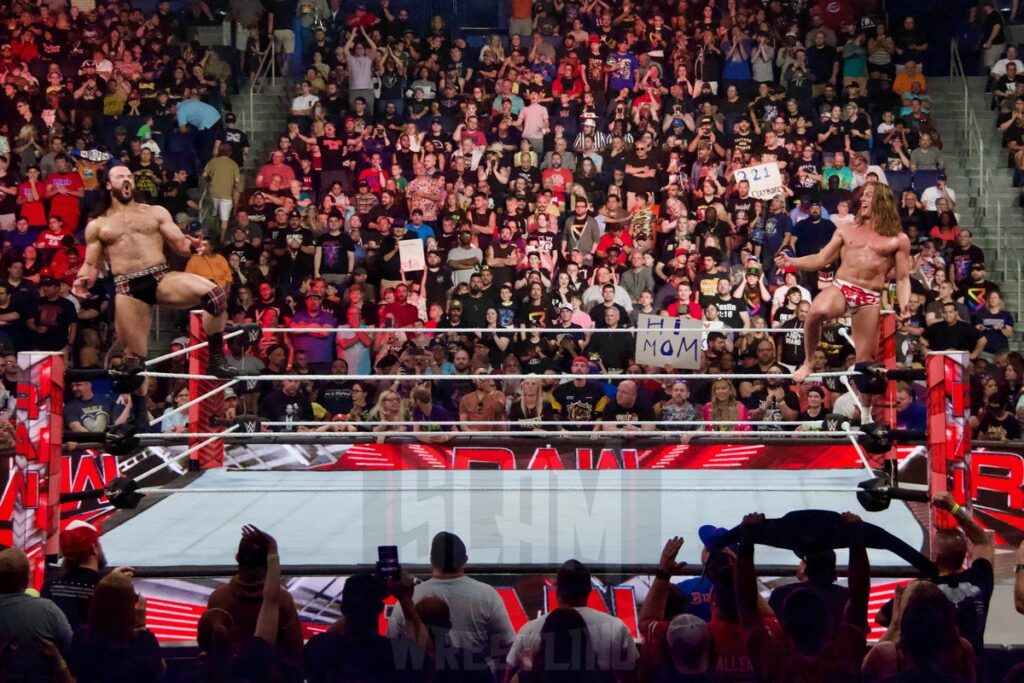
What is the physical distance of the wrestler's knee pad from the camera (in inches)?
183

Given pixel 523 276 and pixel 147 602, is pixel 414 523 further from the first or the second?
pixel 523 276

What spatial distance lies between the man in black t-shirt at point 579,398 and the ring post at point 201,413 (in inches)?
83.3

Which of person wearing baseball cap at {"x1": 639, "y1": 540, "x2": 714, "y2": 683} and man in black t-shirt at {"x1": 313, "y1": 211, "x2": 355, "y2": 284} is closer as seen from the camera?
person wearing baseball cap at {"x1": 639, "y1": 540, "x2": 714, "y2": 683}

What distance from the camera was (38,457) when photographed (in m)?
3.76

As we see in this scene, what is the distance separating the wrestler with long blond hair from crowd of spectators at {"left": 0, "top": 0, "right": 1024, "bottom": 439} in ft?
5.98

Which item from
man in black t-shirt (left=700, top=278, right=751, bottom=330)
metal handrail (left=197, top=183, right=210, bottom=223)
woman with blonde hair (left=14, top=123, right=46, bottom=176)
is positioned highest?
woman with blonde hair (left=14, top=123, right=46, bottom=176)

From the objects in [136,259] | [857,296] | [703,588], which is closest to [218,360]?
[136,259]

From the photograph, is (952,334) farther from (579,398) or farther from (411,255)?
(411,255)

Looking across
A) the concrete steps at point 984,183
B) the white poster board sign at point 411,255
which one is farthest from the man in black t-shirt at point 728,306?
the concrete steps at point 984,183

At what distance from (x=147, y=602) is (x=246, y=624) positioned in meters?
0.70

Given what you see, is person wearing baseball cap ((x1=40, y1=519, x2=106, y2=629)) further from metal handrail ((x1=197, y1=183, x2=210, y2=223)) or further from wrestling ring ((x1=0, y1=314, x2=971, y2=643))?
metal handrail ((x1=197, y1=183, x2=210, y2=223))

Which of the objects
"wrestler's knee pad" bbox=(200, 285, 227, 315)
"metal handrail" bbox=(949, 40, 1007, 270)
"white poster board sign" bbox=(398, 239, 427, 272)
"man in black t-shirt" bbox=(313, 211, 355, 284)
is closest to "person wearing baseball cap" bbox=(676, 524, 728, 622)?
"wrestler's knee pad" bbox=(200, 285, 227, 315)

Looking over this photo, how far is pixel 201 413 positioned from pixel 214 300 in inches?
49.9

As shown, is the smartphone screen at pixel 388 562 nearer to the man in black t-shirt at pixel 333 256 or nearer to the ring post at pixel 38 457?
the ring post at pixel 38 457
